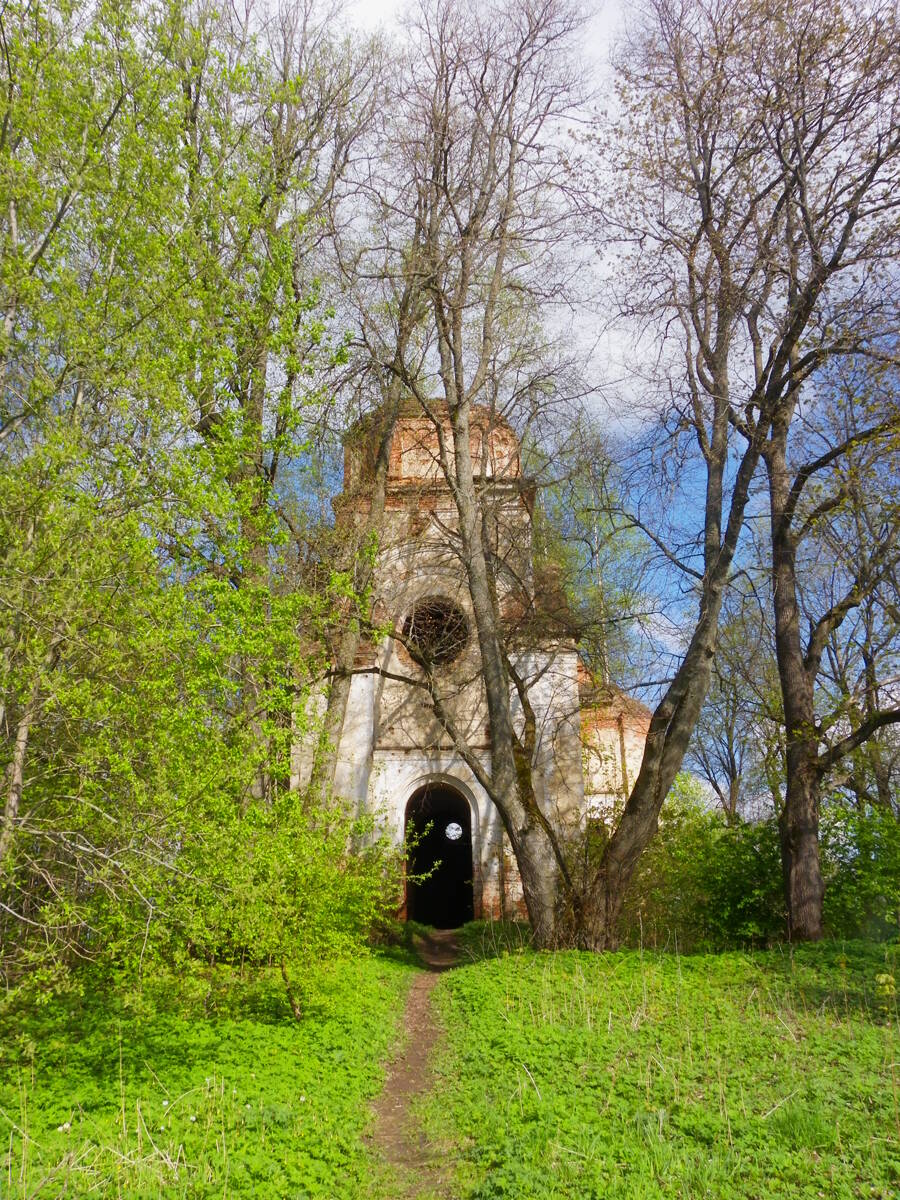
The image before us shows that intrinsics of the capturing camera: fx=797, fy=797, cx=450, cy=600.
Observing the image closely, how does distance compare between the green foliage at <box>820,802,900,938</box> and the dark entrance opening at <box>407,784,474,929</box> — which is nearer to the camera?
the green foliage at <box>820,802,900,938</box>

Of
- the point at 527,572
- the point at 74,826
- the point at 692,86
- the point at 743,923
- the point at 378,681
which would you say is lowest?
the point at 743,923

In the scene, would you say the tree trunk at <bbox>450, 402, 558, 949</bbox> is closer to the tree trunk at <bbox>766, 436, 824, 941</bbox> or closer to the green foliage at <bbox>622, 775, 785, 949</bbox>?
the green foliage at <bbox>622, 775, 785, 949</bbox>

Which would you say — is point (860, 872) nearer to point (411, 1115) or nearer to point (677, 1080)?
point (677, 1080)

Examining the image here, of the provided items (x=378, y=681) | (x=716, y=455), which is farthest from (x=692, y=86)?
(x=378, y=681)

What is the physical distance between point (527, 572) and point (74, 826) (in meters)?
9.95

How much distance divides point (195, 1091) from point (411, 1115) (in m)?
1.61

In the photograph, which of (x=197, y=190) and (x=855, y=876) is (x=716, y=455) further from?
(x=197, y=190)

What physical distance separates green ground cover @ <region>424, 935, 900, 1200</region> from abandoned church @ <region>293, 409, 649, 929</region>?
212 inches

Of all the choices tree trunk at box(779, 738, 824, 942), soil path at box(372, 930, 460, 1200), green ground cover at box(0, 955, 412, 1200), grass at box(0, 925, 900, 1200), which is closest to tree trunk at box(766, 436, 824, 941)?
tree trunk at box(779, 738, 824, 942)

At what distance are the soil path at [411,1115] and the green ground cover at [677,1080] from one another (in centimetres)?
17

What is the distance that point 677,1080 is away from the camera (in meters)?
5.48

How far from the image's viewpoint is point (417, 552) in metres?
16.3

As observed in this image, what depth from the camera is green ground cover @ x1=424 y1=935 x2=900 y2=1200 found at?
14.0ft

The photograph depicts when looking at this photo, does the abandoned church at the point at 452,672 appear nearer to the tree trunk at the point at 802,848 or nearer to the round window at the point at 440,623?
the round window at the point at 440,623
